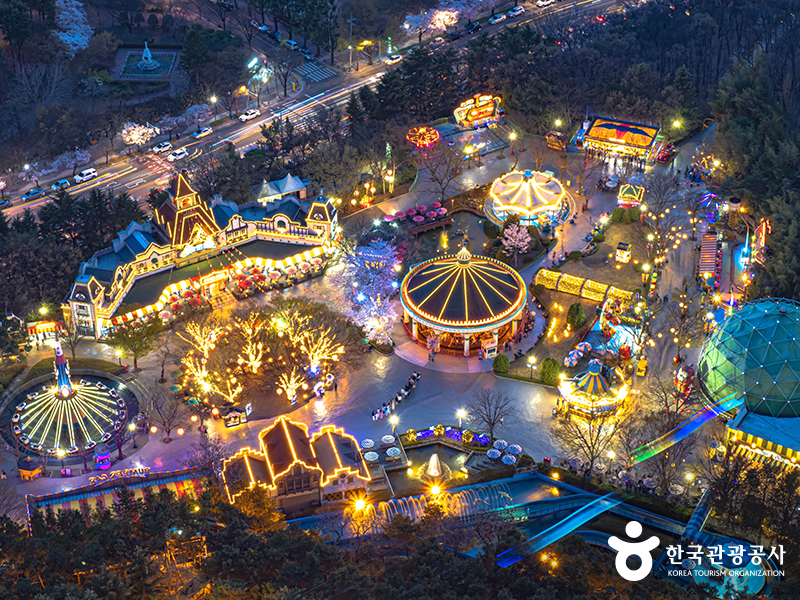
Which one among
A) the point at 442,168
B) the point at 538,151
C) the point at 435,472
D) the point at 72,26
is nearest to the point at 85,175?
the point at 72,26

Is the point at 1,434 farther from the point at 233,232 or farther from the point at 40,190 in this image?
the point at 40,190

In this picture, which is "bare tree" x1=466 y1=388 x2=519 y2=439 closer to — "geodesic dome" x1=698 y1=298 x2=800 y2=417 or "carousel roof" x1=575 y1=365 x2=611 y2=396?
"carousel roof" x1=575 y1=365 x2=611 y2=396

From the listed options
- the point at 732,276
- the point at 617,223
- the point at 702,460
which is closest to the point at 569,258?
the point at 617,223

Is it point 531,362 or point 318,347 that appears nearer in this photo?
point 318,347

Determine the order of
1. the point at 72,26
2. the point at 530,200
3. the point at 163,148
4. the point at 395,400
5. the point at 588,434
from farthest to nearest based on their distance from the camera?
the point at 72,26, the point at 163,148, the point at 530,200, the point at 395,400, the point at 588,434

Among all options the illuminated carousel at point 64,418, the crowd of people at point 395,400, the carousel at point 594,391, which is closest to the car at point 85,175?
the illuminated carousel at point 64,418

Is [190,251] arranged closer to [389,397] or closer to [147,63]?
[389,397]
